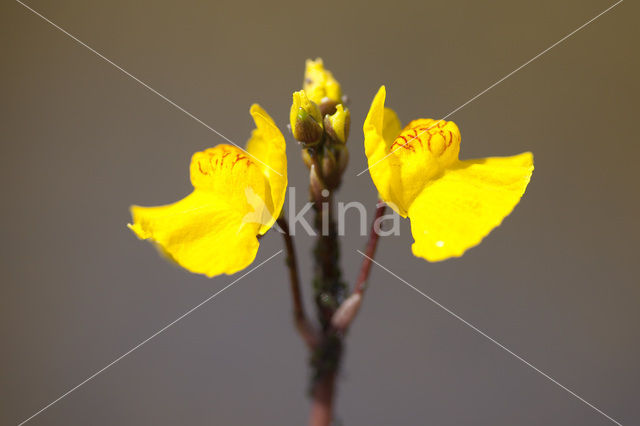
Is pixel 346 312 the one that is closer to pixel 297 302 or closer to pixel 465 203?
pixel 297 302

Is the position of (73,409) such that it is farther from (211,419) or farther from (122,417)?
(211,419)

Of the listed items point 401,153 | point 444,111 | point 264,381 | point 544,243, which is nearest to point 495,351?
point 544,243

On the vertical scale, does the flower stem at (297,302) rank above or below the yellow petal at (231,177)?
below

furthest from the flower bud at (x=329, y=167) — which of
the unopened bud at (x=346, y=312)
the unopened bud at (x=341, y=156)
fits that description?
the unopened bud at (x=346, y=312)

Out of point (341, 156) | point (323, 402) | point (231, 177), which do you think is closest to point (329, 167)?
point (341, 156)

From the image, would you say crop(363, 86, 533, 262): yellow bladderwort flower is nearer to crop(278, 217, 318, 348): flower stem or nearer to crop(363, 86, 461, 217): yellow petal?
crop(363, 86, 461, 217): yellow petal

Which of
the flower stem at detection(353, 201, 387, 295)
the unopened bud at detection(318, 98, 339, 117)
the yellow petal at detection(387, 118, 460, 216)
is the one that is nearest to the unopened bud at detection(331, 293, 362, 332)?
the flower stem at detection(353, 201, 387, 295)

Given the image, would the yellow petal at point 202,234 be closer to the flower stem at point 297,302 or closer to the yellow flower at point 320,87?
the flower stem at point 297,302
